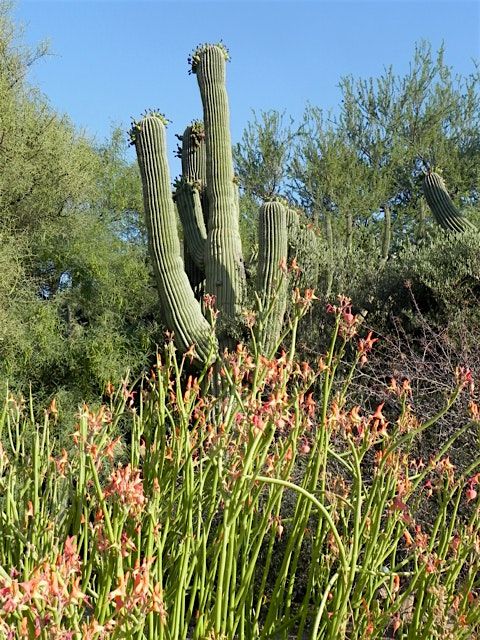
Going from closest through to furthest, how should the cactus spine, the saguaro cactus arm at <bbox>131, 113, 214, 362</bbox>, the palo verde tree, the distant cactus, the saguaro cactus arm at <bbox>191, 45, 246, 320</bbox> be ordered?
the distant cactus, the saguaro cactus arm at <bbox>131, 113, 214, 362</bbox>, the saguaro cactus arm at <bbox>191, 45, 246, 320</bbox>, the cactus spine, the palo verde tree

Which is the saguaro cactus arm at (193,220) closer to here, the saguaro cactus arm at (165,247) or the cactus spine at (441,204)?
the saguaro cactus arm at (165,247)

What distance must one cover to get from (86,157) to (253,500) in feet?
33.4

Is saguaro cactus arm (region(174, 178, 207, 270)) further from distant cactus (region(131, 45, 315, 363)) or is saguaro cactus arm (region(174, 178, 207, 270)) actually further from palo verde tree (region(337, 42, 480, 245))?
palo verde tree (region(337, 42, 480, 245))

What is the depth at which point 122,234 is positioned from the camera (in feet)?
43.1

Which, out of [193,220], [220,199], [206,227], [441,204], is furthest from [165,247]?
[441,204]

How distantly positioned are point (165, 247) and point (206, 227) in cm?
126

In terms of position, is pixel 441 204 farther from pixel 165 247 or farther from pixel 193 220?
pixel 165 247

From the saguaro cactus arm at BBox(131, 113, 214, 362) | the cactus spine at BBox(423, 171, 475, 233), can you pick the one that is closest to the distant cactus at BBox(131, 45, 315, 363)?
the saguaro cactus arm at BBox(131, 113, 214, 362)

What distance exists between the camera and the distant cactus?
298 inches

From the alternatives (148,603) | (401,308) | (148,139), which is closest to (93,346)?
(148,139)

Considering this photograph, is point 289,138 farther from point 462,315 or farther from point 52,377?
point 462,315

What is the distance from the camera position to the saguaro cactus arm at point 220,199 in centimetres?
819

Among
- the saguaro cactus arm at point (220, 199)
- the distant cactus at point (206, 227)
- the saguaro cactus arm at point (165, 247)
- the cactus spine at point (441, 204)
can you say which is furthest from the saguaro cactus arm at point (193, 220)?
the cactus spine at point (441, 204)

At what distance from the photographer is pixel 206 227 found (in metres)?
9.05
